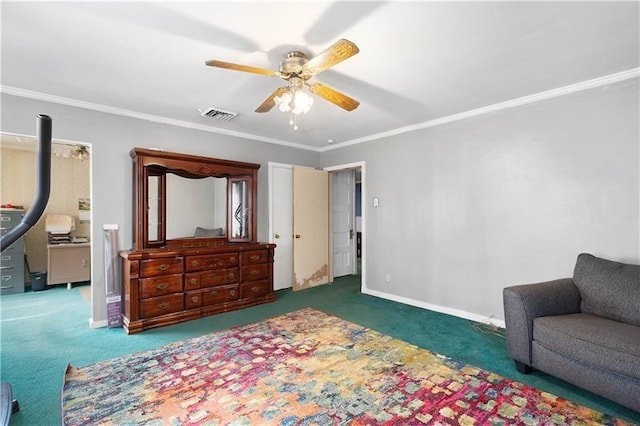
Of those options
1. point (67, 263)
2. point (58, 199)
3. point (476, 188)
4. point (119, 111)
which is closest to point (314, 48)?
point (476, 188)

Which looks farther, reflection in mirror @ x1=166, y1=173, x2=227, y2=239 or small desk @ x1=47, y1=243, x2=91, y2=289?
small desk @ x1=47, y1=243, x2=91, y2=289

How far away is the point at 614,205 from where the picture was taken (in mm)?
2787

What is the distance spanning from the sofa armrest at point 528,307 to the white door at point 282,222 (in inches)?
134

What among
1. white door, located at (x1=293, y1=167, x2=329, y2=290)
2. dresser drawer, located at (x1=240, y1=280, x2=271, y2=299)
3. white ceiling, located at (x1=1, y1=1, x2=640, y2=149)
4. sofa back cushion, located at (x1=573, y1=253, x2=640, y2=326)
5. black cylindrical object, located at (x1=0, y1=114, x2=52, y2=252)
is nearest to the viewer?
black cylindrical object, located at (x1=0, y1=114, x2=52, y2=252)

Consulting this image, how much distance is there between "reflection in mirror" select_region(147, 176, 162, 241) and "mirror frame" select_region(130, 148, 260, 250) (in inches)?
1.1

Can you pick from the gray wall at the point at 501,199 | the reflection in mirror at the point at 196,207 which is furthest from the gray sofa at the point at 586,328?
the reflection in mirror at the point at 196,207

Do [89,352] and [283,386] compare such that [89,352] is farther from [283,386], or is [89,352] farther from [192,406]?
[283,386]

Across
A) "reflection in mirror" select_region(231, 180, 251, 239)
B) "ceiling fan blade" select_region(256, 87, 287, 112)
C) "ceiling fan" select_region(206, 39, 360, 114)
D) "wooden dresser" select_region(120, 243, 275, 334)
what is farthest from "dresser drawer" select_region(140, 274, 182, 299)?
"ceiling fan" select_region(206, 39, 360, 114)

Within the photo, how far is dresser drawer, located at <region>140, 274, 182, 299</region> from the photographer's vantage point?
11.1 feet

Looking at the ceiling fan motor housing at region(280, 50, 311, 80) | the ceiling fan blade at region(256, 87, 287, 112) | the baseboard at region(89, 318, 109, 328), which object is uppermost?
the ceiling fan motor housing at region(280, 50, 311, 80)

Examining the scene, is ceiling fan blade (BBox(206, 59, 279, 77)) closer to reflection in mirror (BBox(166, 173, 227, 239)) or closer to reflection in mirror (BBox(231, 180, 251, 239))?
reflection in mirror (BBox(166, 173, 227, 239))

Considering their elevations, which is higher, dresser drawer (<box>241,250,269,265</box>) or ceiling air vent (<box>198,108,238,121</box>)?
ceiling air vent (<box>198,108,238,121</box>)

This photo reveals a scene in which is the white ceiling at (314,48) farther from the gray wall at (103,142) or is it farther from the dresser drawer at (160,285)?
the dresser drawer at (160,285)

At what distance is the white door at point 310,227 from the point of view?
520cm
